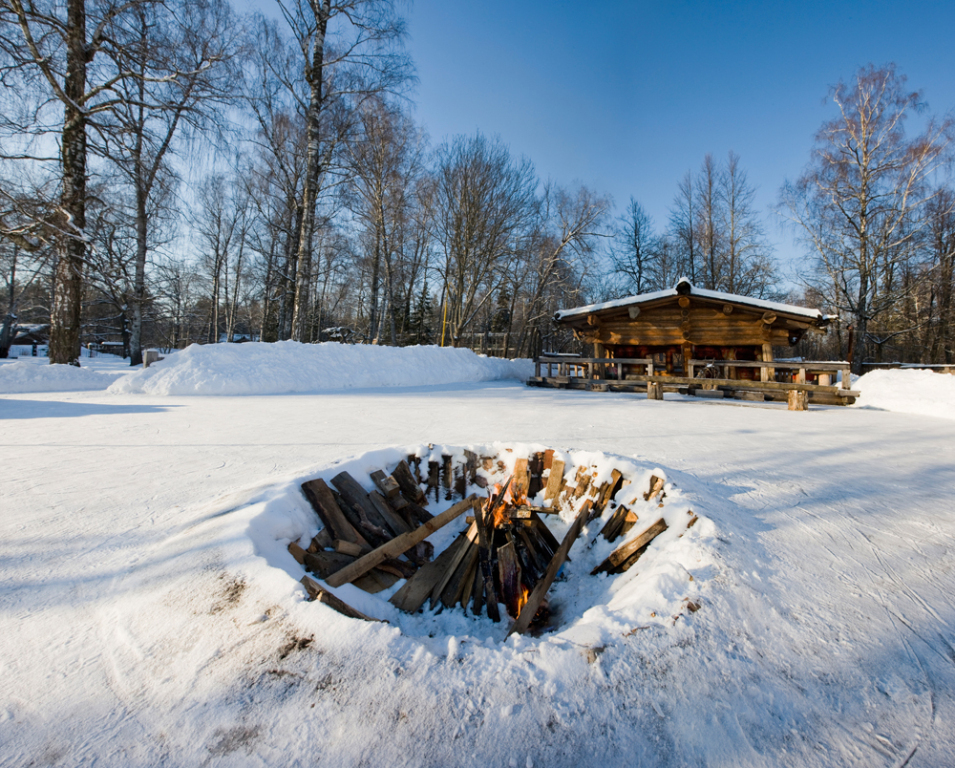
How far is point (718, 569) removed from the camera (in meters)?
1.91

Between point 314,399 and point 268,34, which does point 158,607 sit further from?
point 268,34

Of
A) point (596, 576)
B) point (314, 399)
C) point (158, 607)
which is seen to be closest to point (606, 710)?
point (596, 576)

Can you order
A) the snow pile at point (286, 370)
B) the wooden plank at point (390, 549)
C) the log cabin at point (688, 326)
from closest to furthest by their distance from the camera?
the wooden plank at point (390, 549)
the snow pile at point (286, 370)
the log cabin at point (688, 326)

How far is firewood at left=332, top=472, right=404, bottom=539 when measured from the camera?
9.60ft

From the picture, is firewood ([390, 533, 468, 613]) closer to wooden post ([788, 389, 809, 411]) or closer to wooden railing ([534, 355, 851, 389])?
wooden post ([788, 389, 809, 411])

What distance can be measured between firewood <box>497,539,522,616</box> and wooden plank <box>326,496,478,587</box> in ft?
1.32

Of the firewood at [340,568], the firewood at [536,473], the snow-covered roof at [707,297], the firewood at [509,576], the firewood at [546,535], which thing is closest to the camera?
the firewood at [340,568]

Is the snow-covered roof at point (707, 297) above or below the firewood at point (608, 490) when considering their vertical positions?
above

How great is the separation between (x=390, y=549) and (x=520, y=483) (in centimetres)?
136

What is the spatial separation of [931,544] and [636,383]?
32.8 feet

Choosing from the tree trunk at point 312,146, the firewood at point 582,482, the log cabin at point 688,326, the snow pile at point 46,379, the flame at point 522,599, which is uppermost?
the tree trunk at point 312,146

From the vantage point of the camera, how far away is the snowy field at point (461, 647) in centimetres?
114

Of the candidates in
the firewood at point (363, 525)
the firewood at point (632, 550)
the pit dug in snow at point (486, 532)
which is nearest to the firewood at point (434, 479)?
the pit dug in snow at point (486, 532)

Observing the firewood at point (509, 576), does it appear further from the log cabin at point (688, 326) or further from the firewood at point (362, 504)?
the log cabin at point (688, 326)
